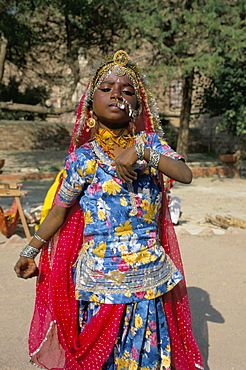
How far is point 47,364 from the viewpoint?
2305mm

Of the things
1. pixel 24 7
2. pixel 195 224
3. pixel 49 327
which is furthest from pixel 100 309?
pixel 24 7

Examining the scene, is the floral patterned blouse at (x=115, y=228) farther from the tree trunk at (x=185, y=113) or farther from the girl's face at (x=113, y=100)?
the tree trunk at (x=185, y=113)

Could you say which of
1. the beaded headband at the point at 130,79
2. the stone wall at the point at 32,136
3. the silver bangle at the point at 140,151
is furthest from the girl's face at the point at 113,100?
the stone wall at the point at 32,136

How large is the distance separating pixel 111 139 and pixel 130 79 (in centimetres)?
32

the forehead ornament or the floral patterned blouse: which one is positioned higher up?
the forehead ornament

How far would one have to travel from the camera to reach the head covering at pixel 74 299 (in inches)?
82.9

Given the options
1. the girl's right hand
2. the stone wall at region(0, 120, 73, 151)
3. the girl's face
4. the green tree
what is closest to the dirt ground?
the girl's right hand

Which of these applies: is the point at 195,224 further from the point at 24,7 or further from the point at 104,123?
the point at 24,7

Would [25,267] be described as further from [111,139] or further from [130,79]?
[130,79]

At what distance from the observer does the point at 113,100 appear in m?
2.03

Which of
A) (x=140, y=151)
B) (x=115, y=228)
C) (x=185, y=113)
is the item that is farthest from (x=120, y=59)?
(x=185, y=113)

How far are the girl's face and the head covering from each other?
46 mm

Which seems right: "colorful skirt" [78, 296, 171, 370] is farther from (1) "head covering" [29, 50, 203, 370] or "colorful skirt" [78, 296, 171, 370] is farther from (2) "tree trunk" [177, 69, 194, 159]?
(2) "tree trunk" [177, 69, 194, 159]

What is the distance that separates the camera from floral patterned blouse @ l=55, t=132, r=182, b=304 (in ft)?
6.46
